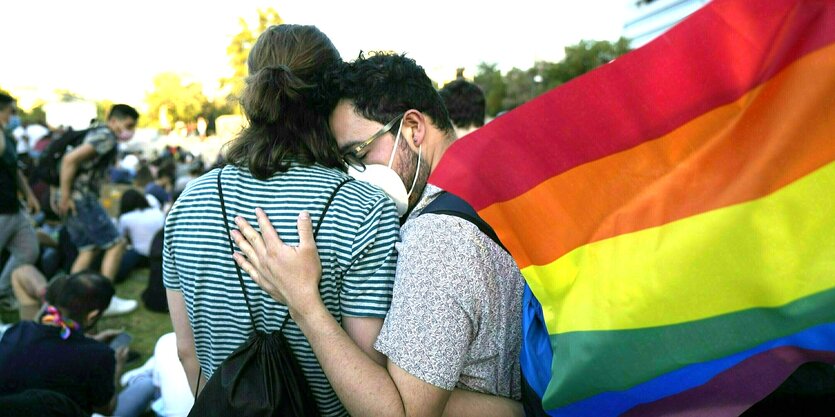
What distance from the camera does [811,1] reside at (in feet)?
4.48

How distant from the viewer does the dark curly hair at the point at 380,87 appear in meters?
2.05

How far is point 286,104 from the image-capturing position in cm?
189

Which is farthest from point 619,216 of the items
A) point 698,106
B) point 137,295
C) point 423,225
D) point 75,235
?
point 137,295

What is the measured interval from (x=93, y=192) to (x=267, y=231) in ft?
17.6

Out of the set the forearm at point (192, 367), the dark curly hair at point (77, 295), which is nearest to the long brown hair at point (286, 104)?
the forearm at point (192, 367)

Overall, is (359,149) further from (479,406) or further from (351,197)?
(479,406)

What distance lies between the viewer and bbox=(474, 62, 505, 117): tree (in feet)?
173

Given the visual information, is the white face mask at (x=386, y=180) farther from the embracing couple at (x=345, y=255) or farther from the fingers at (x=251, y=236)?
the fingers at (x=251, y=236)

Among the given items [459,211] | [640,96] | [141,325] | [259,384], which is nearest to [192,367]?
[259,384]

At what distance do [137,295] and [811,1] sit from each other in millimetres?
7585

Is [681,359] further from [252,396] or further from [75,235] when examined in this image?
[75,235]

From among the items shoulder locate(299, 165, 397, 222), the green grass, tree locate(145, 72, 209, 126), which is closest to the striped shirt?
shoulder locate(299, 165, 397, 222)

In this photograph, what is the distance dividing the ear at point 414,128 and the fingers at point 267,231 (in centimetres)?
56

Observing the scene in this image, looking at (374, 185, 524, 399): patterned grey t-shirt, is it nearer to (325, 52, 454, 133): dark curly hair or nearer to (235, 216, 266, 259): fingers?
(235, 216, 266, 259): fingers
